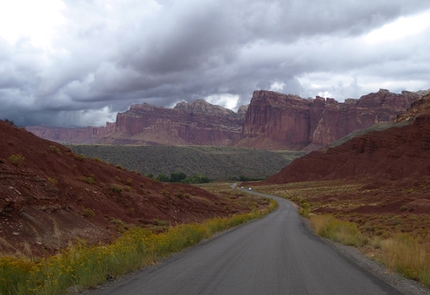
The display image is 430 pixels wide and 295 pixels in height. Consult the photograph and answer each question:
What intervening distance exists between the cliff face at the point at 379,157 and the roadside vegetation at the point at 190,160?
848 inches

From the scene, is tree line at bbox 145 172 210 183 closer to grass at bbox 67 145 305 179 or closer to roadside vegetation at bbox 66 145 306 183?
roadside vegetation at bbox 66 145 306 183

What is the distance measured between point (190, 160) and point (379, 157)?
62.0 meters

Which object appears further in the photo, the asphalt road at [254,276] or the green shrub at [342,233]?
the green shrub at [342,233]

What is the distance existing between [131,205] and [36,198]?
1086 centimetres

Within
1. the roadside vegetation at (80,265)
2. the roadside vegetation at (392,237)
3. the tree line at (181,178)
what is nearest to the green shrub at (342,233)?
the roadside vegetation at (392,237)

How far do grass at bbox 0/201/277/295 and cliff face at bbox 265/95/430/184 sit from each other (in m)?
74.2

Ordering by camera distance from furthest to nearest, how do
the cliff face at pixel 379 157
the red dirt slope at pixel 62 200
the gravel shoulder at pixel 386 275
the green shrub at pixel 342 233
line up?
the cliff face at pixel 379 157
the green shrub at pixel 342 233
the red dirt slope at pixel 62 200
the gravel shoulder at pixel 386 275

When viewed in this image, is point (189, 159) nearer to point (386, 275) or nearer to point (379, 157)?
point (379, 157)

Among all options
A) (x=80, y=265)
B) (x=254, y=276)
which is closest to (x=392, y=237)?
(x=254, y=276)

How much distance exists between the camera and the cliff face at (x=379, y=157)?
89.8 m

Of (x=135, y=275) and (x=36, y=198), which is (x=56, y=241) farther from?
(x=135, y=275)

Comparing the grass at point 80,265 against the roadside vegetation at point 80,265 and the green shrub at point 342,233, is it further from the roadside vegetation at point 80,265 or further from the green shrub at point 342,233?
the green shrub at point 342,233

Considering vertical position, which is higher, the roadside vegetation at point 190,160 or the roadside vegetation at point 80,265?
the roadside vegetation at point 190,160

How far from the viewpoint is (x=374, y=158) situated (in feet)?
337
